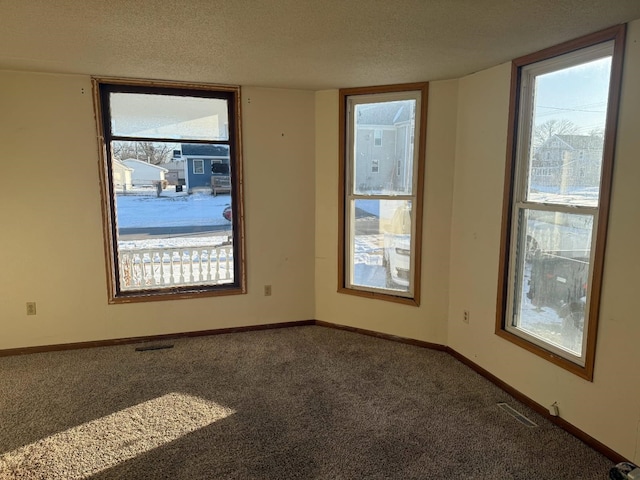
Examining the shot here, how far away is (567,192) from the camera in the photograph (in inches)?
94.0

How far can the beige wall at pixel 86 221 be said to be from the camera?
320 cm

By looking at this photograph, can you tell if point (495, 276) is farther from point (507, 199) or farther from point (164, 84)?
point (164, 84)

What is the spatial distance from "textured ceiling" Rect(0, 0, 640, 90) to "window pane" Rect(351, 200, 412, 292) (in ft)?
3.69

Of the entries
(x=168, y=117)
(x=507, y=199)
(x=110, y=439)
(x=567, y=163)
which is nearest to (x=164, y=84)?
(x=168, y=117)

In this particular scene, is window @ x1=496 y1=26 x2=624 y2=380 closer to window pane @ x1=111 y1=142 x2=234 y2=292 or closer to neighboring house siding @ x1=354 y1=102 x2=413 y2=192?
neighboring house siding @ x1=354 y1=102 x2=413 y2=192

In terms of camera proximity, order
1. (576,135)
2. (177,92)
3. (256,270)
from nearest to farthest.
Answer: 1. (576,135)
2. (177,92)
3. (256,270)

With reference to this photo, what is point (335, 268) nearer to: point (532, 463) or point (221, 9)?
point (532, 463)

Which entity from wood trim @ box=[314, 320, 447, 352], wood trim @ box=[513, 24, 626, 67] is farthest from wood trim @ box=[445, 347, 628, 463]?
Result: wood trim @ box=[513, 24, 626, 67]

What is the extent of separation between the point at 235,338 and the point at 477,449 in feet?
7.37

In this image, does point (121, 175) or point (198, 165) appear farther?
point (198, 165)

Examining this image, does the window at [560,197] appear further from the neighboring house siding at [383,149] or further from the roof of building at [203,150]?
the roof of building at [203,150]

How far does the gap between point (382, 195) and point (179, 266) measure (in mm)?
2030

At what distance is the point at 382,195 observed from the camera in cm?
364

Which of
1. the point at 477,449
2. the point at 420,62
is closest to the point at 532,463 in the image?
the point at 477,449
